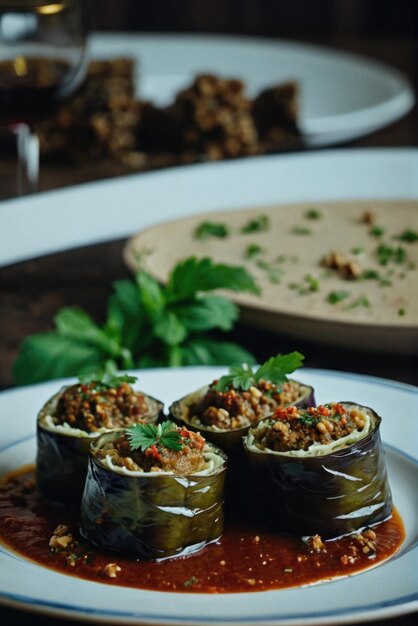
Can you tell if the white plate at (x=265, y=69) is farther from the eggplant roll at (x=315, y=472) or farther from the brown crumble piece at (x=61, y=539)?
the brown crumble piece at (x=61, y=539)

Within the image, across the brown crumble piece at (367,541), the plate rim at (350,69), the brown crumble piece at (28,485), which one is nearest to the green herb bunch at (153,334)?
the brown crumble piece at (28,485)

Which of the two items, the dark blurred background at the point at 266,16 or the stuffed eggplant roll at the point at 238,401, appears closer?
the stuffed eggplant roll at the point at 238,401

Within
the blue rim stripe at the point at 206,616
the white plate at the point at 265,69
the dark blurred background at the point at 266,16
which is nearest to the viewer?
the blue rim stripe at the point at 206,616

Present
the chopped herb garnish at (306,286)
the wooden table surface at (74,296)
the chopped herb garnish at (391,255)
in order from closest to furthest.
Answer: the wooden table surface at (74,296)
the chopped herb garnish at (306,286)
the chopped herb garnish at (391,255)

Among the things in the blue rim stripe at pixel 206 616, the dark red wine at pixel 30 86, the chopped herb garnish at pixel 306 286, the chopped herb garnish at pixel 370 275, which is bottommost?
the chopped herb garnish at pixel 306 286

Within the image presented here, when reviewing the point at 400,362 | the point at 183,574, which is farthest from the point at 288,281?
the point at 183,574

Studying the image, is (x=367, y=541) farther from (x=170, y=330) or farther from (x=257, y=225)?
(x=257, y=225)
